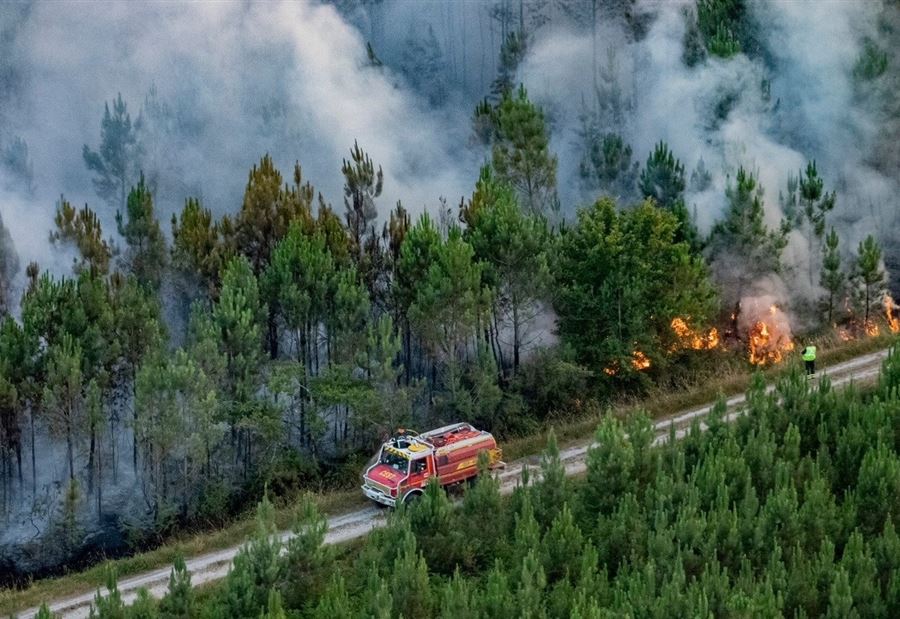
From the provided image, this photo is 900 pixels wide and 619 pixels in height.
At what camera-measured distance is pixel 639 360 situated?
3634cm

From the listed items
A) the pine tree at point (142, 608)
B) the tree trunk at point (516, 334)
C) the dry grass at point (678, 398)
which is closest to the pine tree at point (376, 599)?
the pine tree at point (142, 608)

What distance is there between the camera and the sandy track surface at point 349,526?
2570 centimetres

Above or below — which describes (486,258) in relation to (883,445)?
above

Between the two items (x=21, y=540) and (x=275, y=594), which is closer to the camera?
(x=275, y=594)

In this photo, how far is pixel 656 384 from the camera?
121 feet

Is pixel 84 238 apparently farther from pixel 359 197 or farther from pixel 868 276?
pixel 868 276

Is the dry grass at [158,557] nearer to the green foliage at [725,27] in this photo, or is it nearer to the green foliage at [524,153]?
the green foliage at [524,153]

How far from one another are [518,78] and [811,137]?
16.9 metres

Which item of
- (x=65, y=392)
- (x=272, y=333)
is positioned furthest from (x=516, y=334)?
(x=65, y=392)

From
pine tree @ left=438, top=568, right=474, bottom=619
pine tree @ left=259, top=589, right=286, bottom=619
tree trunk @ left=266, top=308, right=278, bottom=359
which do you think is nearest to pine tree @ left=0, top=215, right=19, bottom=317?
tree trunk @ left=266, top=308, right=278, bottom=359

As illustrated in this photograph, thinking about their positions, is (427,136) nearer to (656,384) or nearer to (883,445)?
(656,384)

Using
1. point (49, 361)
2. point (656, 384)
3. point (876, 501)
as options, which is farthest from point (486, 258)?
point (876, 501)

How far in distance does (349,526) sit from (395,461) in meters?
2.08

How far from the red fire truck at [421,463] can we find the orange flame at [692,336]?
9997mm
